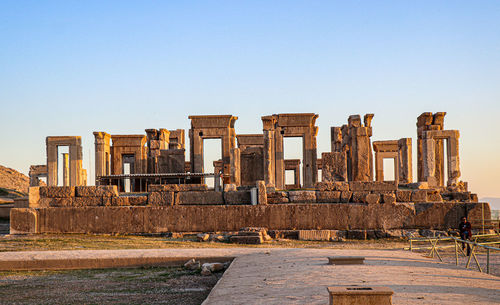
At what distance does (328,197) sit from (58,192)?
29.8 feet

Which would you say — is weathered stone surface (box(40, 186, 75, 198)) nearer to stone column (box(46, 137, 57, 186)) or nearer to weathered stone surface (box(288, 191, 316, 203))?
weathered stone surface (box(288, 191, 316, 203))

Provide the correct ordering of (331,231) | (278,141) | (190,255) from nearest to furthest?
1. (190,255)
2. (331,231)
3. (278,141)

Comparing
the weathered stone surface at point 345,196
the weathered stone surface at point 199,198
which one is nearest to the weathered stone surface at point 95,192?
the weathered stone surface at point 199,198

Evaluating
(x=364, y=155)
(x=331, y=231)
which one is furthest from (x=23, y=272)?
(x=364, y=155)

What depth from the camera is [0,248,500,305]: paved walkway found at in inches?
222

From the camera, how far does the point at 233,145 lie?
90.2ft

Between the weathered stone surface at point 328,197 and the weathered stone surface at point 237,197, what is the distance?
7.65 feet

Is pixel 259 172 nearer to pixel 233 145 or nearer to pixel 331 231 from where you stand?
pixel 233 145

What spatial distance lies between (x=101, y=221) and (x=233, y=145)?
490 inches

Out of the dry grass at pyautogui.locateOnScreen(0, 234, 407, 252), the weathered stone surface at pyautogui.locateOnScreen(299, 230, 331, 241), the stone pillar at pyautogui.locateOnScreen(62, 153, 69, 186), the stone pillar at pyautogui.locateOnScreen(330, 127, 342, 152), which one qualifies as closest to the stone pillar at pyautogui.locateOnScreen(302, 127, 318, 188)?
the stone pillar at pyautogui.locateOnScreen(330, 127, 342, 152)

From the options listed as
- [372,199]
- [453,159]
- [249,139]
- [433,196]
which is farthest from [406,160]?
[372,199]

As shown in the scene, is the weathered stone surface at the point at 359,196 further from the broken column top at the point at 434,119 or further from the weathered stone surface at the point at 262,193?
the broken column top at the point at 434,119

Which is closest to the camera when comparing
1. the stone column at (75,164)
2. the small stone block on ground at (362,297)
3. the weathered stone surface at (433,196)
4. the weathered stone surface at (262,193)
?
the small stone block on ground at (362,297)

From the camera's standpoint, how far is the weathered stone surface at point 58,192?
16.6 metres
